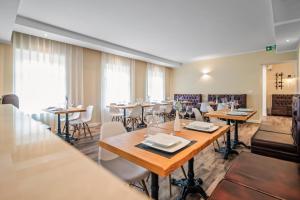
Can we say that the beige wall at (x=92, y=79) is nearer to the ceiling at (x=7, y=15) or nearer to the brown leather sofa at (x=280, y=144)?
the ceiling at (x=7, y=15)

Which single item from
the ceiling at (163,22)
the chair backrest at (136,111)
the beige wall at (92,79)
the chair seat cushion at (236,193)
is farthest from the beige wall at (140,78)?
the chair seat cushion at (236,193)

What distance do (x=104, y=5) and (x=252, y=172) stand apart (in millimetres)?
3206

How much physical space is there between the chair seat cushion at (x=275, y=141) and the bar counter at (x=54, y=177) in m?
2.44

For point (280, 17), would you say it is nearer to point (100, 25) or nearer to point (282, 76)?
point (100, 25)

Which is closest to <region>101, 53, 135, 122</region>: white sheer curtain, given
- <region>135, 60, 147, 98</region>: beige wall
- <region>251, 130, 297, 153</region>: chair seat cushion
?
<region>135, 60, 147, 98</region>: beige wall

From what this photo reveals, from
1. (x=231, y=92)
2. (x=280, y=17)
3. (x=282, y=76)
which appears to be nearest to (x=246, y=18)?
(x=280, y=17)

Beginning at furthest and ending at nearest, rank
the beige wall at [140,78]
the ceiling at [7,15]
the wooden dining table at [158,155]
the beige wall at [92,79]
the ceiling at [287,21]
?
the beige wall at [140,78], the beige wall at [92,79], the ceiling at [287,21], the ceiling at [7,15], the wooden dining table at [158,155]

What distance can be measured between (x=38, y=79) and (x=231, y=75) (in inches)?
264

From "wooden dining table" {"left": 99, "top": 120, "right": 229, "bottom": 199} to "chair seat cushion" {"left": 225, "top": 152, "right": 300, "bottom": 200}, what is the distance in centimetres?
31

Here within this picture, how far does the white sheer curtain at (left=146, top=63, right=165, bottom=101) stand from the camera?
23.5 feet

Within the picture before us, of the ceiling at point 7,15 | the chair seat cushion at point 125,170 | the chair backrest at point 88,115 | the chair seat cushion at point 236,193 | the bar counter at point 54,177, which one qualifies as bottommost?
the chair seat cushion at point 125,170

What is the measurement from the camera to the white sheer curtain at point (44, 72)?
380cm

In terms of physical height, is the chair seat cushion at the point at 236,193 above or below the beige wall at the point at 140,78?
below

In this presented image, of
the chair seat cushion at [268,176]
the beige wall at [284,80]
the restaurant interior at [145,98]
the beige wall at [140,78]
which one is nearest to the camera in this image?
the restaurant interior at [145,98]
